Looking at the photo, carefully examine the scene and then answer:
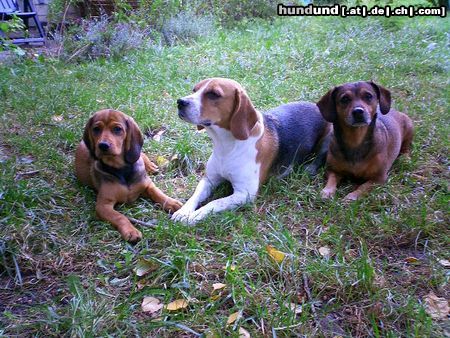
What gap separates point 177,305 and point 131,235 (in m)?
0.86

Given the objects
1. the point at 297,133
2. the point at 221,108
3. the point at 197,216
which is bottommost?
the point at 197,216

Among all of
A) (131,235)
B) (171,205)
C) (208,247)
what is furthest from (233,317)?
(171,205)

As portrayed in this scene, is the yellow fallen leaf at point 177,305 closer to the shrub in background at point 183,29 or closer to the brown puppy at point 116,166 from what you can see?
the brown puppy at point 116,166

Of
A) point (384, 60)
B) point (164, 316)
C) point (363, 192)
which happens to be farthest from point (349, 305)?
point (384, 60)

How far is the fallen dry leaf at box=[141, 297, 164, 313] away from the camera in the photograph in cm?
Result: 255

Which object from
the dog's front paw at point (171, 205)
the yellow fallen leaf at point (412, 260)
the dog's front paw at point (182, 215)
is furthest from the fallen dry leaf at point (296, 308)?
the dog's front paw at point (171, 205)

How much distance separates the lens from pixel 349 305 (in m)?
2.53

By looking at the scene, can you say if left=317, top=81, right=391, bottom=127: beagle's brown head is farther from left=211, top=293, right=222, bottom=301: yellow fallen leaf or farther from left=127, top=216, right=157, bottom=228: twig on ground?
left=211, top=293, right=222, bottom=301: yellow fallen leaf

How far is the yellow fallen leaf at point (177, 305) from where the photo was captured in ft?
8.28

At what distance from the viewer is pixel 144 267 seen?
2.91 metres

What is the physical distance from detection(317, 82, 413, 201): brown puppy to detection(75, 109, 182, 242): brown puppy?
1580 mm

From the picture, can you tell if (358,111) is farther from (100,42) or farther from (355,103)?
(100,42)

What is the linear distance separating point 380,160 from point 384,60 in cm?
454

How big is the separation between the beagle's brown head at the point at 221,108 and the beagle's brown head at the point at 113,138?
18.8 inches
